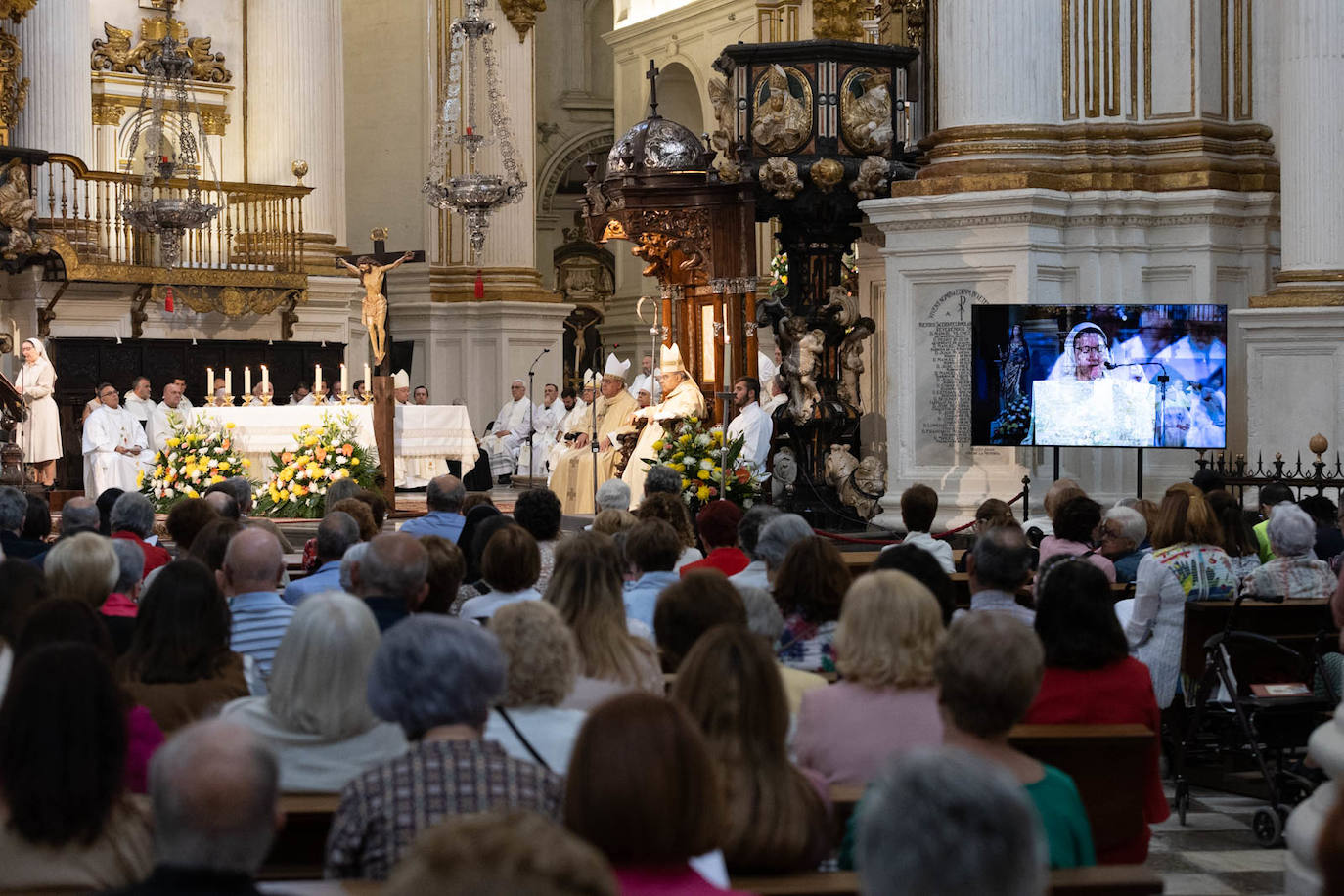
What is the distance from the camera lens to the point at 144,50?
75.8 ft

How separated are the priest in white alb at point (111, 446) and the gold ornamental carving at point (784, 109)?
22.5 feet

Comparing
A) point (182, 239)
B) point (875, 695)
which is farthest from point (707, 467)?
point (182, 239)

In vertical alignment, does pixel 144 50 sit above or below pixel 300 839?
above

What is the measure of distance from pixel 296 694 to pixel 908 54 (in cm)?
1197

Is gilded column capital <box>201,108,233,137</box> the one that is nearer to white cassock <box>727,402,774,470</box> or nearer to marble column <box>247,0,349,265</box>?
marble column <box>247,0,349,265</box>

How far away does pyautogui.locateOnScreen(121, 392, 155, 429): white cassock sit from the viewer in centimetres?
1844

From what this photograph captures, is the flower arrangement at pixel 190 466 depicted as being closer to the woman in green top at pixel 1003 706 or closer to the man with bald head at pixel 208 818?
the woman in green top at pixel 1003 706

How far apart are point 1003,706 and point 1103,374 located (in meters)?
9.07

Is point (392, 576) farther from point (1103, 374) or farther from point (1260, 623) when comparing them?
point (1103, 374)

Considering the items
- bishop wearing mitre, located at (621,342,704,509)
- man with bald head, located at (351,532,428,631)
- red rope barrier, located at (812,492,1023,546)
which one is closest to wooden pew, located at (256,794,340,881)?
man with bald head, located at (351,532,428,631)

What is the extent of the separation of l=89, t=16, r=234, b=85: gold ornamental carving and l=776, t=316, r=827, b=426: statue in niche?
11.5 meters

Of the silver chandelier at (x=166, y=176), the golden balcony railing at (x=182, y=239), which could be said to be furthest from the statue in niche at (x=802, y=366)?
the golden balcony railing at (x=182, y=239)

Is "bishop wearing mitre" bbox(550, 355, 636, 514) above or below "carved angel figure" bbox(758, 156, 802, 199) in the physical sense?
below

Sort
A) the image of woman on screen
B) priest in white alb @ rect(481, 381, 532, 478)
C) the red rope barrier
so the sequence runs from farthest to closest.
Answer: priest in white alb @ rect(481, 381, 532, 478) → the image of woman on screen → the red rope barrier
